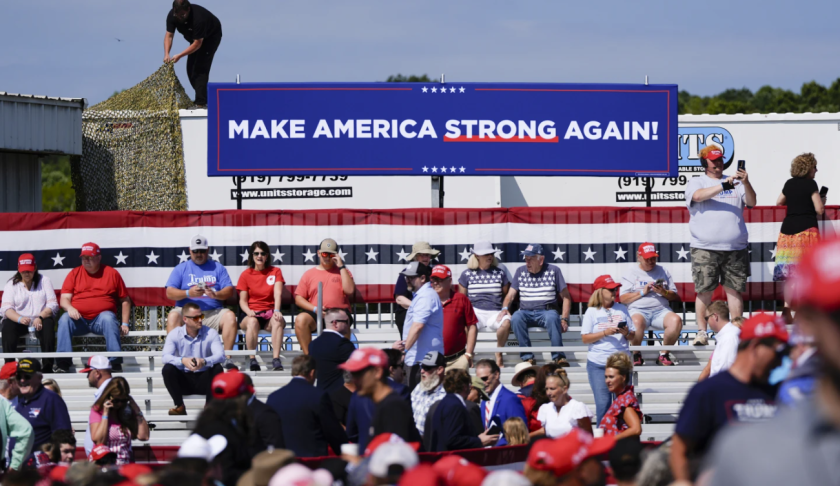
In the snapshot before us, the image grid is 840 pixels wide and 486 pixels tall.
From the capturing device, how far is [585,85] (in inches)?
446

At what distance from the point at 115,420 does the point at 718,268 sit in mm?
6178

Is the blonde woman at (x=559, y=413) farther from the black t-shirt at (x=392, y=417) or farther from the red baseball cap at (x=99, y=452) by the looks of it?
the red baseball cap at (x=99, y=452)

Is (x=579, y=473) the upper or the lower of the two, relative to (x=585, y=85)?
lower

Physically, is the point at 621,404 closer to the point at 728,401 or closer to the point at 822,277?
the point at 728,401

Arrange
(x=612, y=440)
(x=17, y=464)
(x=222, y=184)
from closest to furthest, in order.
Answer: (x=612, y=440), (x=17, y=464), (x=222, y=184)

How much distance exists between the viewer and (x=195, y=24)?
516 inches

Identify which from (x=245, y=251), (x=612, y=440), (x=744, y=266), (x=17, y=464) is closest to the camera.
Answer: (x=612, y=440)

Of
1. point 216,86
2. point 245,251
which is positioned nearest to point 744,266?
point 245,251

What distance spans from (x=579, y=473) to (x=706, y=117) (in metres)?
10.7

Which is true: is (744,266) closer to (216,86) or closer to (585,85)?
(585,85)

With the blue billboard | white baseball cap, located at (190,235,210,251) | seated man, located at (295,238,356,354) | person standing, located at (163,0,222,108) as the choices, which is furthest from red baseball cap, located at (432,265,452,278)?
person standing, located at (163,0,222,108)

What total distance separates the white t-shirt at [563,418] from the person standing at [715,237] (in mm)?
2963

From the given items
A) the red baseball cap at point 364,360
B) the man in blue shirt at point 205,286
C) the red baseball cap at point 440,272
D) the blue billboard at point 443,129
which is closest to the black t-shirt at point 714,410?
the red baseball cap at point 364,360

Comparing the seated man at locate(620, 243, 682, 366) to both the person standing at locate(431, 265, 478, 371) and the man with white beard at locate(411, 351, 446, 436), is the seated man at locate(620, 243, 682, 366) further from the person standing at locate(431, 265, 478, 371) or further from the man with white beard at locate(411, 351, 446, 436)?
the man with white beard at locate(411, 351, 446, 436)
